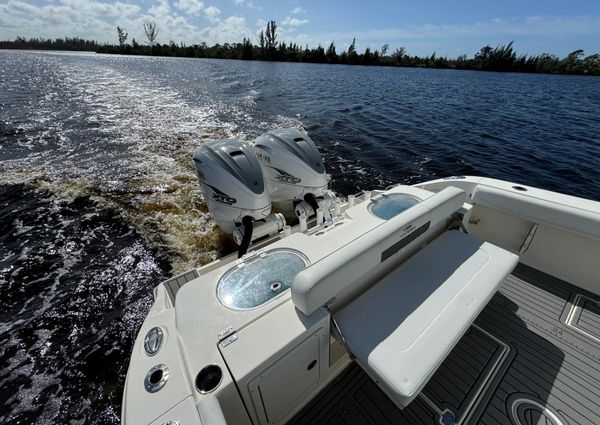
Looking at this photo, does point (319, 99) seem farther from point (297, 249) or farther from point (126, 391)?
point (126, 391)

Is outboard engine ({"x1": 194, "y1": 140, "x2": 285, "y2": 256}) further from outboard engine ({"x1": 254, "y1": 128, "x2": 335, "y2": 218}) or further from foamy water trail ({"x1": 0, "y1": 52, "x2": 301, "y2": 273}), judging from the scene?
foamy water trail ({"x1": 0, "y1": 52, "x2": 301, "y2": 273})

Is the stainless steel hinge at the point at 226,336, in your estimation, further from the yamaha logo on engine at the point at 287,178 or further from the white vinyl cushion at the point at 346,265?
the yamaha logo on engine at the point at 287,178

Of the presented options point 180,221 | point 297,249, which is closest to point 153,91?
point 180,221

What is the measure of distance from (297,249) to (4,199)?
5.85 meters

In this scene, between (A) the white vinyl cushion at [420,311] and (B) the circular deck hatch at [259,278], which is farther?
(B) the circular deck hatch at [259,278]

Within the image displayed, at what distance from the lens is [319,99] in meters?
13.8

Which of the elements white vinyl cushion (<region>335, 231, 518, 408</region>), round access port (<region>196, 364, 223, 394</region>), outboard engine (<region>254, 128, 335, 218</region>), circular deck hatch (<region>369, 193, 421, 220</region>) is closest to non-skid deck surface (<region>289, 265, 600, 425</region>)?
white vinyl cushion (<region>335, 231, 518, 408</region>)

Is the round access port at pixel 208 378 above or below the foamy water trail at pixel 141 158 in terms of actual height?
above

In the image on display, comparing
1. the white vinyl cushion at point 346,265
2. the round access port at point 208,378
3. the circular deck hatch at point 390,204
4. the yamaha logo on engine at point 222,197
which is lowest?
the round access port at point 208,378

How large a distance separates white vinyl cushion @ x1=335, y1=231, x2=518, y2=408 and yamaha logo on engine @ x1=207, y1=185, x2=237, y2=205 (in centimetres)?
161

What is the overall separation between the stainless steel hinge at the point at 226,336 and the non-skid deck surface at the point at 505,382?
762 millimetres

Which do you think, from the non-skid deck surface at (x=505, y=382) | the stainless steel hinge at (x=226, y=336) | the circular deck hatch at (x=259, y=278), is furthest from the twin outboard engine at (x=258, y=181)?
the non-skid deck surface at (x=505, y=382)

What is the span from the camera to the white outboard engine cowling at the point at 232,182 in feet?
8.59

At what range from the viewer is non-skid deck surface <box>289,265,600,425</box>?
1580 mm
